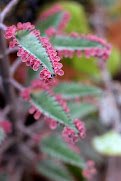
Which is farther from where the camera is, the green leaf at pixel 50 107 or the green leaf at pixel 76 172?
the green leaf at pixel 76 172

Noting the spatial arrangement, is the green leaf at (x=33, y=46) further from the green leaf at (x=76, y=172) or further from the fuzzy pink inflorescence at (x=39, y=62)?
the green leaf at (x=76, y=172)

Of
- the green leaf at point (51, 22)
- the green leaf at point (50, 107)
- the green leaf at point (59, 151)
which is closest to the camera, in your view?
the green leaf at point (50, 107)

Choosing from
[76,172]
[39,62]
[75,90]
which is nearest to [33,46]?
[39,62]

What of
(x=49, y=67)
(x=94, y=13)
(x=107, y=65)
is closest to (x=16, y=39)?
(x=49, y=67)

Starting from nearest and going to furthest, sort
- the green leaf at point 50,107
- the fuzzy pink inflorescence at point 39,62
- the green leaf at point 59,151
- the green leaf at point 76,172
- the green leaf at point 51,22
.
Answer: the fuzzy pink inflorescence at point 39,62 < the green leaf at point 50,107 < the green leaf at point 59,151 < the green leaf at point 51,22 < the green leaf at point 76,172

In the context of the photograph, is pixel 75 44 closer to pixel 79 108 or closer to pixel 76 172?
pixel 79 108

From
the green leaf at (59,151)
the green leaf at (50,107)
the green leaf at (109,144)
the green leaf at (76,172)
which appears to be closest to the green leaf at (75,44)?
the green leaf at (50,107)

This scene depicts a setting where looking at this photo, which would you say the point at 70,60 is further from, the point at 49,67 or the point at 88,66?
the point at 49,67
